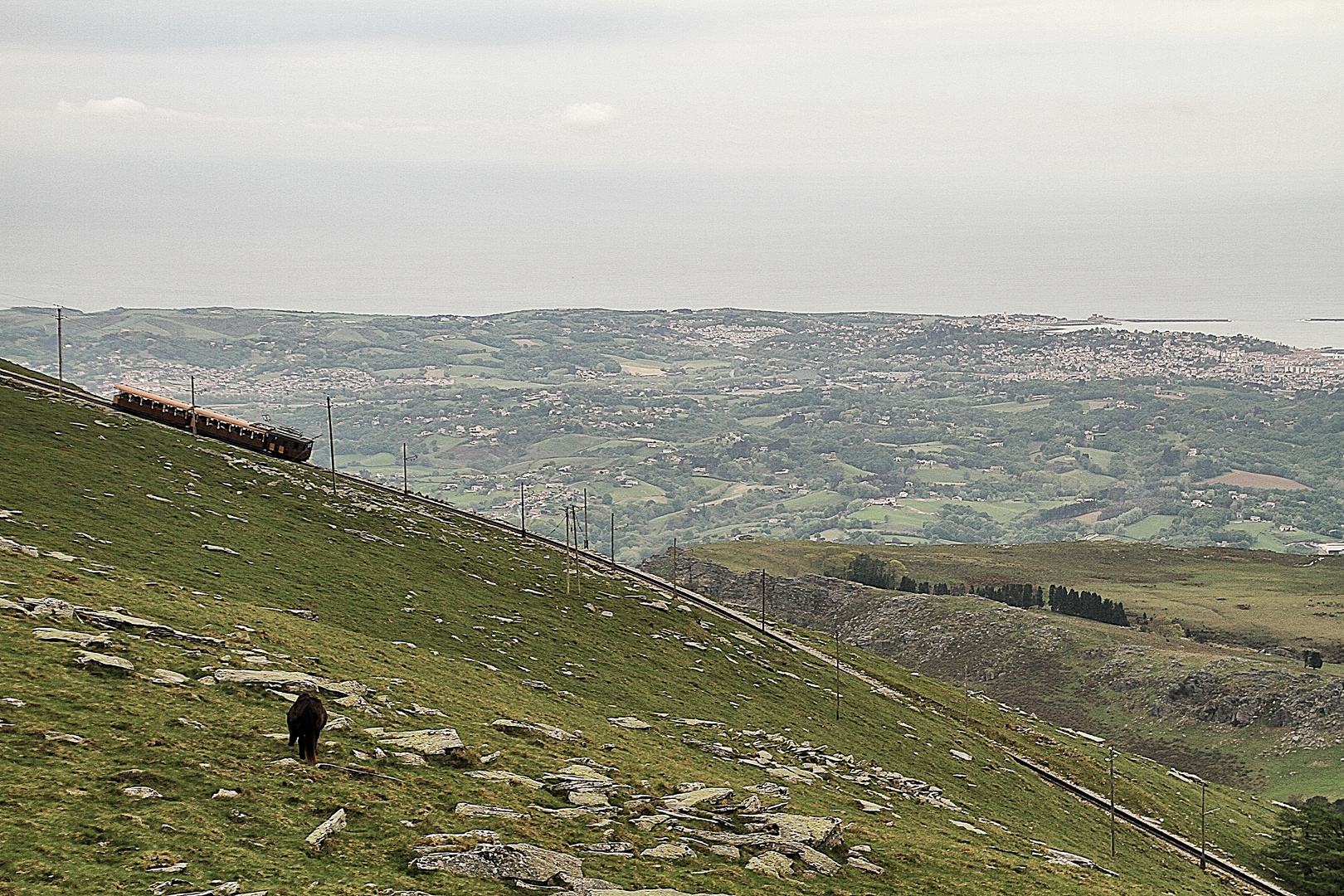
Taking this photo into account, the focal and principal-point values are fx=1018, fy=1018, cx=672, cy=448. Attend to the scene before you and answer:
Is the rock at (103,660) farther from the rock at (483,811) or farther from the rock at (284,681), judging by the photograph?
the rock at (483,811)

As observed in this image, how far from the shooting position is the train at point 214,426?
89750mm

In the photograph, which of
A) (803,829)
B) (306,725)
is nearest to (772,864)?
(803,829)

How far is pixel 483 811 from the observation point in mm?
29656

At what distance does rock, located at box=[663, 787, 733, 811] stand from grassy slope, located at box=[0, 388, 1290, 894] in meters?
1.58

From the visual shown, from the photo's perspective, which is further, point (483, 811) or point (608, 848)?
point (608, 848)

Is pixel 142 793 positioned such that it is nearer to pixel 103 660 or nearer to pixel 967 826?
pixel 103 660

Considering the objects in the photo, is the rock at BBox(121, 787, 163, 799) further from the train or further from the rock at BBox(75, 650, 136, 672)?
the train

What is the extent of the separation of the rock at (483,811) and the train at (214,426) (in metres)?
66.8

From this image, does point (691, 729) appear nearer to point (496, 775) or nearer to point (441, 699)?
point (441, 699)

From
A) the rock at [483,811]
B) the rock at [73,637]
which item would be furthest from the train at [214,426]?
the rock at [483,811]

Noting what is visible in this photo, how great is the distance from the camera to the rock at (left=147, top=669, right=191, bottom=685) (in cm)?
3284

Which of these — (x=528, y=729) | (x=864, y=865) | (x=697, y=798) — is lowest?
(x=864, y=865)

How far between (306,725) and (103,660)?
7971 mm

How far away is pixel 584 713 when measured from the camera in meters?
52.6
